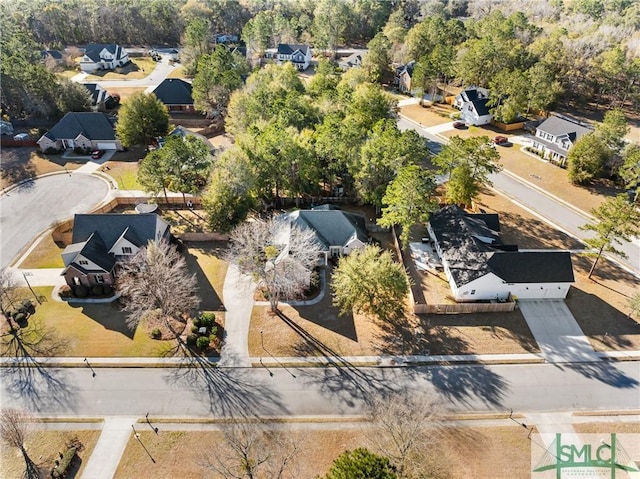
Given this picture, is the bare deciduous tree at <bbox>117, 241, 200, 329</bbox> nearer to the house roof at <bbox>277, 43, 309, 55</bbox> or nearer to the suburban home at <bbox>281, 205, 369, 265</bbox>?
the suburban home at <bbox>281, 205, 369, 265</bbox>

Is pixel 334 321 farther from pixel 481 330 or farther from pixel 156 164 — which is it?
pixel 156 164

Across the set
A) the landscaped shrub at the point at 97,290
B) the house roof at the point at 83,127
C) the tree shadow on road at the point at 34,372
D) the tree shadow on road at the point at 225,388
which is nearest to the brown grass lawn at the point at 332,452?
the tree shadow on road at the point at 225,388

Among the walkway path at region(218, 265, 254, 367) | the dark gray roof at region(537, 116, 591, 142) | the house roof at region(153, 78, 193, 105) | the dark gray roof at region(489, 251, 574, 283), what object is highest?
the dark gray roof at region(537, 116, 591, 142)

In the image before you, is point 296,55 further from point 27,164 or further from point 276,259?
point 276,259

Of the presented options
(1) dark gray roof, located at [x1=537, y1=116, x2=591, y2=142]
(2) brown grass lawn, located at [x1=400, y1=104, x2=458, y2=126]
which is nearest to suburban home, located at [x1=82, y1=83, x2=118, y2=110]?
(2) brown grass lawn, located at [x1=400, y1=104, x2=458, y2=126]

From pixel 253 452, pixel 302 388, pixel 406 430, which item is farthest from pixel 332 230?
pixel 406 430

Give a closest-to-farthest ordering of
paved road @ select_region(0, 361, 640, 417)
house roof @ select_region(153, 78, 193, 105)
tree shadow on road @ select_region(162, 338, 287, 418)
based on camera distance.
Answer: tree shadow on road @ select_region(162, 338, 287, 418), paved road @ select_region(0, 361, 640, 417), house roof @ select_region(153, 78, 193, 105)
